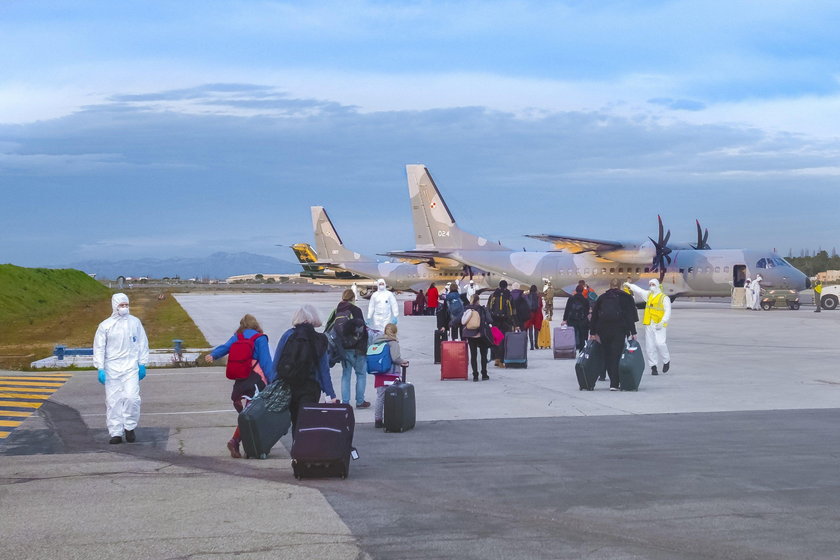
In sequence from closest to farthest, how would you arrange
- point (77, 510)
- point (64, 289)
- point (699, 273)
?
point (77, 510), point (699, 273), point (64, 289)

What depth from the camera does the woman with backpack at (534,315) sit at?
24797 mm

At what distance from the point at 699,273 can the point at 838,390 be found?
31323 millimetres

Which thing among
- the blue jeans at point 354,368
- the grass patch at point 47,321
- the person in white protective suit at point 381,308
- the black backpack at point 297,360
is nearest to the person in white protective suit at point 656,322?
the person in white protective suit at point 381,308

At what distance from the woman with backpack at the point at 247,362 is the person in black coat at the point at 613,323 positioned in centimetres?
698

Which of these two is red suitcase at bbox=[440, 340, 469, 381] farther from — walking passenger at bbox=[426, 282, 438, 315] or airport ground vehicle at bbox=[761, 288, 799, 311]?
airport ground vehicle at bbox=[761, 288, 799, 311]

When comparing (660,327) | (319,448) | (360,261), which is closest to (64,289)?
(360,261)

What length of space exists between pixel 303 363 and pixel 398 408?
216cm

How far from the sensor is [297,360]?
10273 millimetres

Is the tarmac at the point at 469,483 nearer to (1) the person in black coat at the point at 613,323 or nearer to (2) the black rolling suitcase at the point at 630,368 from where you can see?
(2) the black rolling suitcase at the point at 630,368

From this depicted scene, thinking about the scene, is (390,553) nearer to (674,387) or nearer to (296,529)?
(296,529)

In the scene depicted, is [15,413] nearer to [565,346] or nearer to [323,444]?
[323,444]

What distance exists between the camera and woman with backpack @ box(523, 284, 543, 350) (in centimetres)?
2480

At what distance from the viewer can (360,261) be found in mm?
71562

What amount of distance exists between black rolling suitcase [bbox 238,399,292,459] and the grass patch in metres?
13.4
